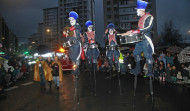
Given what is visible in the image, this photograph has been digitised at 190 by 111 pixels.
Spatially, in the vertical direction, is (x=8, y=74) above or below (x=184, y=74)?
above

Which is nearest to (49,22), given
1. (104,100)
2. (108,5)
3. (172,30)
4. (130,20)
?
(108,5)

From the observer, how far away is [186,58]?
28.5 feet

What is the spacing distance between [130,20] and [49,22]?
82.4m

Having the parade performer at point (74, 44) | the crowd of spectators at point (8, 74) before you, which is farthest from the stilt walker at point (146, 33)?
the crowd of spectators at point (8, 74)

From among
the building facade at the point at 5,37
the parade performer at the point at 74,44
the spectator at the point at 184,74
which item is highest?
the building facade at the point at 5,37

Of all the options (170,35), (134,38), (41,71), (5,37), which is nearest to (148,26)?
(134,38)

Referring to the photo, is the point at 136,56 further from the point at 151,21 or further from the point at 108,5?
the point at 108,5

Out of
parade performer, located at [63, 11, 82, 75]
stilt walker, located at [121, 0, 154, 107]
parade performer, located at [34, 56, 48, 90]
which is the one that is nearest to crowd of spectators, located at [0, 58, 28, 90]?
parade performer, located at [34, 56, 48, 90]

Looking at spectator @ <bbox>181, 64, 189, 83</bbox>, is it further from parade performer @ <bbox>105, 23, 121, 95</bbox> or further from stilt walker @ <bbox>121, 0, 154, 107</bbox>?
stilt walker @ <bbox>121, 0, 154, 107</bbox>

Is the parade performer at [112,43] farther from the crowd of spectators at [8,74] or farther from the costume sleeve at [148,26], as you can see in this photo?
the crowd of spectators at [8,74]

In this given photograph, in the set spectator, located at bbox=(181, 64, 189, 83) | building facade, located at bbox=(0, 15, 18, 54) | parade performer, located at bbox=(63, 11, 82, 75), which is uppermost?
building facade, located at bbox=(0, 15, 18, 54)

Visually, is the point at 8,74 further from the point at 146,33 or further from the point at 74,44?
the point at 146,33

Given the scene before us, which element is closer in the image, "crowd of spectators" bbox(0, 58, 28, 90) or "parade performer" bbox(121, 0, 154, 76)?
"parade performer" bbox(121, 0, 154, 76)

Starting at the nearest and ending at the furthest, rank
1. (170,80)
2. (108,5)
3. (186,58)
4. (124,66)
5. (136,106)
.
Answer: (136,106), (186,58), (170,80), (124,66), (108,5)
